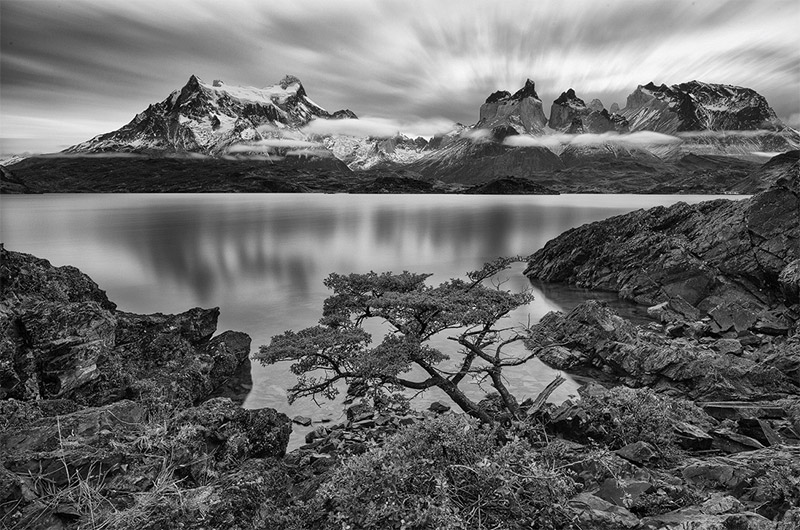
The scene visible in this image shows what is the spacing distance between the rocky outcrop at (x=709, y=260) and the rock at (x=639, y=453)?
19.9 metres

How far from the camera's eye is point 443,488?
6406 mm

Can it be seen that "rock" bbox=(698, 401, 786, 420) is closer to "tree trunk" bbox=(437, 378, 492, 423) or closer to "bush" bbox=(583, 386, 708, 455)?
"bush" bbox=(583, 386, 708, 455)

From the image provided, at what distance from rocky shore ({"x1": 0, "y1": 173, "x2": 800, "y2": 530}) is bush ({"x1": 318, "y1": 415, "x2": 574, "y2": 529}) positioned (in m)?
0.03

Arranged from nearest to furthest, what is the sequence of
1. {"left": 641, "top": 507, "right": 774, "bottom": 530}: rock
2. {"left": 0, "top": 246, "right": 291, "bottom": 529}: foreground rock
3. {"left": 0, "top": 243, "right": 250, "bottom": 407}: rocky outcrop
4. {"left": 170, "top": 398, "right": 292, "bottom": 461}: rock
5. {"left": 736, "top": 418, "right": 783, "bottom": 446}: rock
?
{"left": 641, "top": 507, "right": 774, "bottom": 530}: rock, {"left": 0, "top": 246, "right": 291, "bottom": 529}: foreground rock, {"left": 736, "top": 418, "right": 783, "bottom": 446}: rock, {"left": 170, "top": 398, "right": 292, "bottom": 461}: rock, {"left": 0, "top": 243, "right": 250, "bottom": 407}: rocky outcrop

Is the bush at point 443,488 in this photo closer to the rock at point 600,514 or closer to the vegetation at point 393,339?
the rock at point 600,514

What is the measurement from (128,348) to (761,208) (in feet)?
151

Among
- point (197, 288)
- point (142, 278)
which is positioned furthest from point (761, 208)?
point (142, 278)

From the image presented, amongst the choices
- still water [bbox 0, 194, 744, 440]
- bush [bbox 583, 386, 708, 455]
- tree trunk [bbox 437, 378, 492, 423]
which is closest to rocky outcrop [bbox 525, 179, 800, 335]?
still water [bbox 0, 194, 744, 440]

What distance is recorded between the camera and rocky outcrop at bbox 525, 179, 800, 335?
2723cm

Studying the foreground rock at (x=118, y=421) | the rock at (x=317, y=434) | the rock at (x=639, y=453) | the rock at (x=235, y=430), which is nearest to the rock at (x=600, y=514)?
the rock at (x=639, y=453)

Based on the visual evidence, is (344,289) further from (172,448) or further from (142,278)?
(142,278)

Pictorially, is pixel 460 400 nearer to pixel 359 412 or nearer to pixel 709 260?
pixel 359 412

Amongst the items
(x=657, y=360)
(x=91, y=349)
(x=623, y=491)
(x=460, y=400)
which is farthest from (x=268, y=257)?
(x=623, y=491)

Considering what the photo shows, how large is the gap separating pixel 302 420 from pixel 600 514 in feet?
39.3
